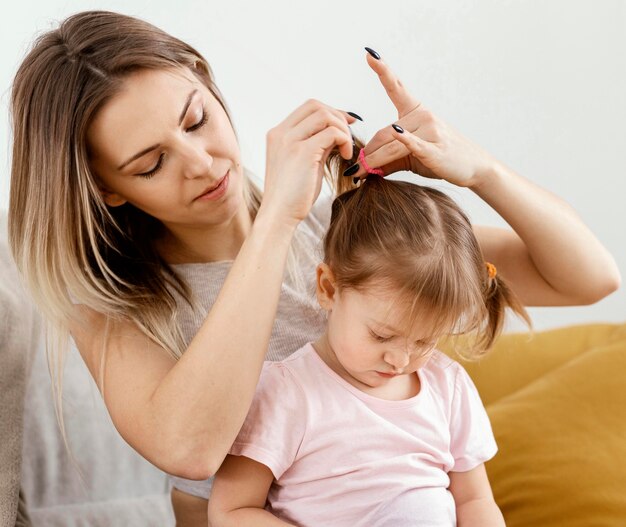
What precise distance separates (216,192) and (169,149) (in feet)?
0.31

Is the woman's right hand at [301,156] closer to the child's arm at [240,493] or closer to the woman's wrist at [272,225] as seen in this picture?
the woman's wrist at [272,225]

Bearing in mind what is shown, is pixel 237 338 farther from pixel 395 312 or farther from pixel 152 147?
pixel 152 147

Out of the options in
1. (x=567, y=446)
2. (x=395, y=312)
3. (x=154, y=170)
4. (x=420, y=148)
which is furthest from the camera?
(x=567, y=446)

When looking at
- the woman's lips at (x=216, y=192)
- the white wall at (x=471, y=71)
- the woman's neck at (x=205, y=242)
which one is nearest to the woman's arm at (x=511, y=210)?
the woman's lips at (x=216, y=192)

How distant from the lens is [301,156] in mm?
1205

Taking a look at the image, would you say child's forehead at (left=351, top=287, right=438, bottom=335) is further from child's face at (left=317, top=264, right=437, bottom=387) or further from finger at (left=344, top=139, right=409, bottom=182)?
finger at (left=344, top=139, right=409, bottom=182)

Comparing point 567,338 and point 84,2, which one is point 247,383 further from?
point 84,2

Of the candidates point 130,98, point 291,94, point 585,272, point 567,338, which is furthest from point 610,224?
point 130,98

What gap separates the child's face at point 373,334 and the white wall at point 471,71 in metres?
1.08

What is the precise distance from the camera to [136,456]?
1.84 m

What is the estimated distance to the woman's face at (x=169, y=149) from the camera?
1.31 meters

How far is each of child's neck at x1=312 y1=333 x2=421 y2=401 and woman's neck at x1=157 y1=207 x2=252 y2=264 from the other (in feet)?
1.01

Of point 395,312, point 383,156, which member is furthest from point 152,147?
point 395,312

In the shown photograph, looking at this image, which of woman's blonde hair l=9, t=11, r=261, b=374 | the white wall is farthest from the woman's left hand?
the white wall
